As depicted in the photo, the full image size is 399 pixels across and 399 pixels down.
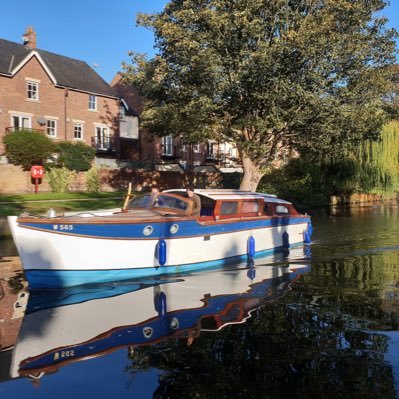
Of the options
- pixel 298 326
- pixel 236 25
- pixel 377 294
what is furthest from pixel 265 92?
pixel 298 326

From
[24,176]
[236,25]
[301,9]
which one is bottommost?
[24,176]

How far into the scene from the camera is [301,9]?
25094 mm

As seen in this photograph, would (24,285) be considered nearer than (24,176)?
Yes

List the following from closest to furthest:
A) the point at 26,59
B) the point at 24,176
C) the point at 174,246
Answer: the point at 174,246 < the point at 24,176 < the point at 26,59

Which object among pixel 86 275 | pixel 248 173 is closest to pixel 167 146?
pixel 248 173

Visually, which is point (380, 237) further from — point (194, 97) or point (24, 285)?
point (24, 285)

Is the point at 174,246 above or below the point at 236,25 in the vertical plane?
below

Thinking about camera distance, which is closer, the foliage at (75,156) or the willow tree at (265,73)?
the willow tree at (265,73)

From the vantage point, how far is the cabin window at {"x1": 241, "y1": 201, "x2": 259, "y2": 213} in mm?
14531

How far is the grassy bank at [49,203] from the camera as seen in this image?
22219 millimetres

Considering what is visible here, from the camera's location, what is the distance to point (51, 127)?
41688 mm

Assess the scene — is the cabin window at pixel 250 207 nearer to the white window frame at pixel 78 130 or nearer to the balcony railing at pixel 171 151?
the white window frame at pixel 78 130

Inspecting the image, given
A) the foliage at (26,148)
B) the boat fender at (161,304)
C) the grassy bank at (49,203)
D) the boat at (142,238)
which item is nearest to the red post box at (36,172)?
the foliage at (26,148)

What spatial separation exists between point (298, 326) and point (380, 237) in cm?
1428
